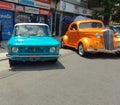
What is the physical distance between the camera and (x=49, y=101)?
17.6 feet

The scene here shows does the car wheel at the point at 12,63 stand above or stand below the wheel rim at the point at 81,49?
below

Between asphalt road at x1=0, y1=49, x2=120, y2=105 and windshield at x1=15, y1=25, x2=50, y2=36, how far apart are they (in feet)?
4.25

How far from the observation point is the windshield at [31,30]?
33.4 ft

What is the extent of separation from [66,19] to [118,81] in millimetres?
20315

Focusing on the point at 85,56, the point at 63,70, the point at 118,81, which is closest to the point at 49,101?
the point at 118,81

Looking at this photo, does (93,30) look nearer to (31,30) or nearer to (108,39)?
(108,39)

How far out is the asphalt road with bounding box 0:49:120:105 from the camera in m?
5.47

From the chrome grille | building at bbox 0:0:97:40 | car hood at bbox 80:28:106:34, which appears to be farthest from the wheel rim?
building at bbox 0:0:97:40

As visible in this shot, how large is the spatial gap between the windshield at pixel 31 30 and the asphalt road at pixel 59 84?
130 cm

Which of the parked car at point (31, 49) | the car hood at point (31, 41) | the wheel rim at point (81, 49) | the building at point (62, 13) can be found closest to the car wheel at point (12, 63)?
the parked car at point (31, 49)

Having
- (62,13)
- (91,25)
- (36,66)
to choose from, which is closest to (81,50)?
(91,25)

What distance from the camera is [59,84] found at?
679 centimetres

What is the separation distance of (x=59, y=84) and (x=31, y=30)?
4.07 metres

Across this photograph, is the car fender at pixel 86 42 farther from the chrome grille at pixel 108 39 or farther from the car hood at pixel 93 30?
the chrome grille at pixel 108 39
